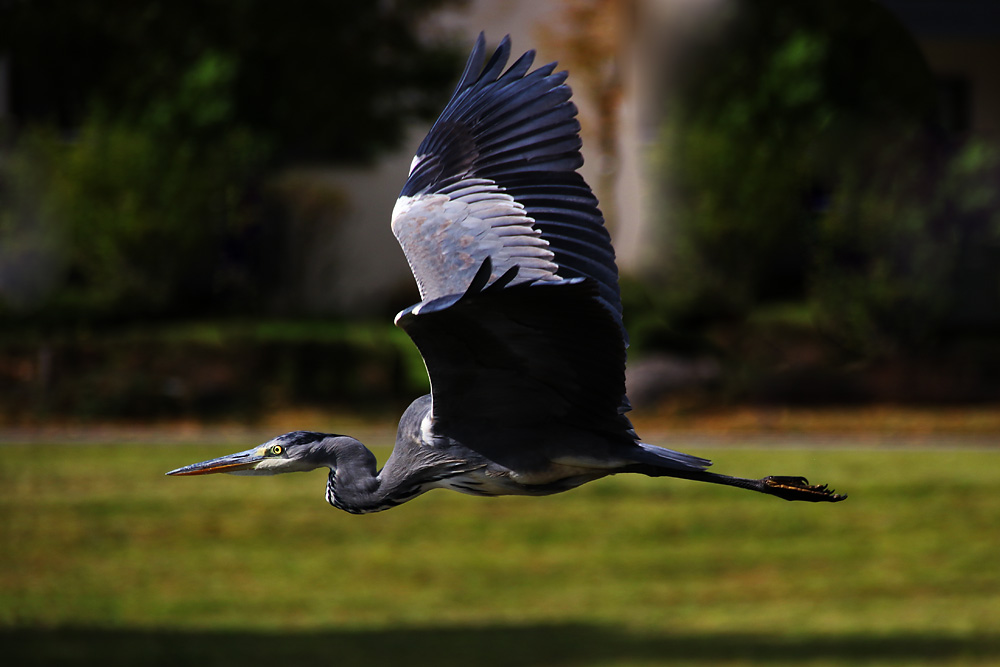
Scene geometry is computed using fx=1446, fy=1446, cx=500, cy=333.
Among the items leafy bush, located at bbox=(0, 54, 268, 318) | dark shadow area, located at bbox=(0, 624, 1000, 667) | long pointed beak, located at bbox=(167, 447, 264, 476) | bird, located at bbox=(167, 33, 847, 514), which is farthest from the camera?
leafy bush, located at bbox=(0, 54, 268, 318)

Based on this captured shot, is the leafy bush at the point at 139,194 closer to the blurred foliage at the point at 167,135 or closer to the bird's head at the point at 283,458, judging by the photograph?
the blurred foliage at the point at 167,135

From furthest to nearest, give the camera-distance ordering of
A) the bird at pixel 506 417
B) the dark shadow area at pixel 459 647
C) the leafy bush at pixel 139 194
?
the leafy bush at pixel 139 194 < the dark shadow area at pixel 459 647 < the bird at pixel 506 417

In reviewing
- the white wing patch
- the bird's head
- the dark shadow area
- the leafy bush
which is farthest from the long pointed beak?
the leafy bush

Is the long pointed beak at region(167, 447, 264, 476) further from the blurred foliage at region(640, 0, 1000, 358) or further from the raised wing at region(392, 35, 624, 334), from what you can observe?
the blurred foliage at region(640, 0, 1000, 358)

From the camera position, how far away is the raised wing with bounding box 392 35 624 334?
3.55 metres

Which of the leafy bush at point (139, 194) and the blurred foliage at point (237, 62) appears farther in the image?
the blurred foliage at point (237, 62)

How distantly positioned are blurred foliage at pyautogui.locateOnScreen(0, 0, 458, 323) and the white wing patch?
67.6 ft

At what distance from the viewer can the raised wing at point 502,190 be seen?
11.6 ft

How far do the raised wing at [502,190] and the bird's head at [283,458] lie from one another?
67cm

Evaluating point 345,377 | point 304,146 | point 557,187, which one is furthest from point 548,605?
point 557,187

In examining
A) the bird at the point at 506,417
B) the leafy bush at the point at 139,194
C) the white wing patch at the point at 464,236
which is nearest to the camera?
the bird at the point at 506,417

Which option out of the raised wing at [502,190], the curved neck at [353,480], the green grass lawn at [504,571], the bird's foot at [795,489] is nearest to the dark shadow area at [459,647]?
the green grass lawn at [504,571]

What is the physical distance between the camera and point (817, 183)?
23547 mm

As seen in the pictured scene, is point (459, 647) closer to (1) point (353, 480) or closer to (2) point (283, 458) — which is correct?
(1) point (353, 480)
